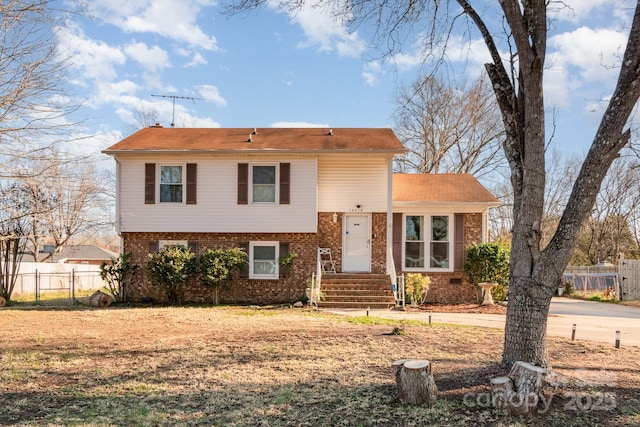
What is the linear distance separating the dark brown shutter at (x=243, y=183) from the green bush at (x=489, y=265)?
729 cm

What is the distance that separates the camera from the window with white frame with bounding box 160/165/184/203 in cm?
1569

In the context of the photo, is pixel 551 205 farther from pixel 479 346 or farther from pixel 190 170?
pixel 479 346

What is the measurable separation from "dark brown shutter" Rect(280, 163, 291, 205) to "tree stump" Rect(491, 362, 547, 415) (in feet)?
36.1

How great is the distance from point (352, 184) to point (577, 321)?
750 cm

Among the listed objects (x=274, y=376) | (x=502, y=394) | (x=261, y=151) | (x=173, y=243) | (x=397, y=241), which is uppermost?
(x=261, y=151)

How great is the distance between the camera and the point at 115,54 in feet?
37.0

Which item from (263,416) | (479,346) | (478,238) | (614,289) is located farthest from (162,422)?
(614,289)

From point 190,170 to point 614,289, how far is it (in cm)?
1778

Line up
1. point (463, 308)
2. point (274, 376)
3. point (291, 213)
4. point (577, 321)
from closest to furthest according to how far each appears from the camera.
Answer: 1. point (274, 376)
2. point (577, 321)
3. point (463, 308)
4. point (291, 213)

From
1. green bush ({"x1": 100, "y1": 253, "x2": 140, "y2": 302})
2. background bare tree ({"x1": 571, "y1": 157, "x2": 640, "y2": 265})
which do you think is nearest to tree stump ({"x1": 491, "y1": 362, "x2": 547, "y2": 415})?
green bush ({"x1": 100, "y1": 253, "x2": 140, "y2": 302})

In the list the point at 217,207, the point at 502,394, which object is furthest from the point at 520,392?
the point at 217,207

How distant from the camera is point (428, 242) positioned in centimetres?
1636

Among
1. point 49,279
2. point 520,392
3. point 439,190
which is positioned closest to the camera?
point 520,392

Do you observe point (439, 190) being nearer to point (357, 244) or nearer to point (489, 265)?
point (489, 265)
